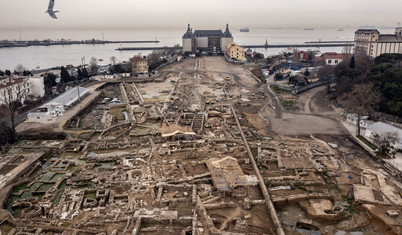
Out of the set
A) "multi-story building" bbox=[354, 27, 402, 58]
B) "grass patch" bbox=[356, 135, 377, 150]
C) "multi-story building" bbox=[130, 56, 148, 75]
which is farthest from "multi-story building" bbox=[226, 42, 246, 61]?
"grass patch" bbox=[356, 135, 377, 150]

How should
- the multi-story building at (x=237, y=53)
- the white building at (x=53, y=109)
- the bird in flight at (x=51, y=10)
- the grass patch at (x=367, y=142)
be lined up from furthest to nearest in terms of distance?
1. the multi-story building at (x=237, y=53)
2. the white building at (x=53, y=109)
3. the grass patch at (x=367, y=142)
4. the bird in flight at (x=51, y=10)

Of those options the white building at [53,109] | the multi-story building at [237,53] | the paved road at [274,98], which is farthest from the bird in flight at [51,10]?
the multi-story building at [237,53]

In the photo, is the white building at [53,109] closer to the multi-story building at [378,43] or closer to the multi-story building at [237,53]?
the multi-story building at [237,53]


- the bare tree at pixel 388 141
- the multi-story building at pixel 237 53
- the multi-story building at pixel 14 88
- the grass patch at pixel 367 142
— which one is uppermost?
the multi-story building at pixel 237 53

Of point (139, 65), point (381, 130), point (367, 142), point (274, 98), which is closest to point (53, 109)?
point (274, 98)

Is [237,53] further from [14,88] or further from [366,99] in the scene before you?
[14,88]

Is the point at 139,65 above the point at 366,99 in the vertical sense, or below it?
above
